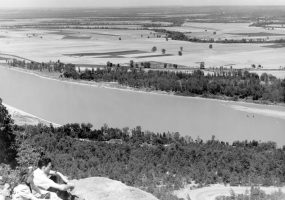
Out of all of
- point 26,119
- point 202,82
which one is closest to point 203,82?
point 202,82

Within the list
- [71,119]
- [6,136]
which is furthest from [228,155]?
[71,119]

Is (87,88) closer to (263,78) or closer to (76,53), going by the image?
(263,78)

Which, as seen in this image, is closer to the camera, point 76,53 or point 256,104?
point 256,104

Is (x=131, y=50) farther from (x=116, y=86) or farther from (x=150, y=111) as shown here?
(x=150, y=111)

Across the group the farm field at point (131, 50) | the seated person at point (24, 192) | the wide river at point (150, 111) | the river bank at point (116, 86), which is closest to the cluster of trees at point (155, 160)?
the seated person at point (24, 192)

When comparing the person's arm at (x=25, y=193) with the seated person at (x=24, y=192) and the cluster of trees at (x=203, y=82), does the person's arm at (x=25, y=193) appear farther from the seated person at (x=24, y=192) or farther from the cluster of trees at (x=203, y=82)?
the cluster of trees at (x=203, y=82)
